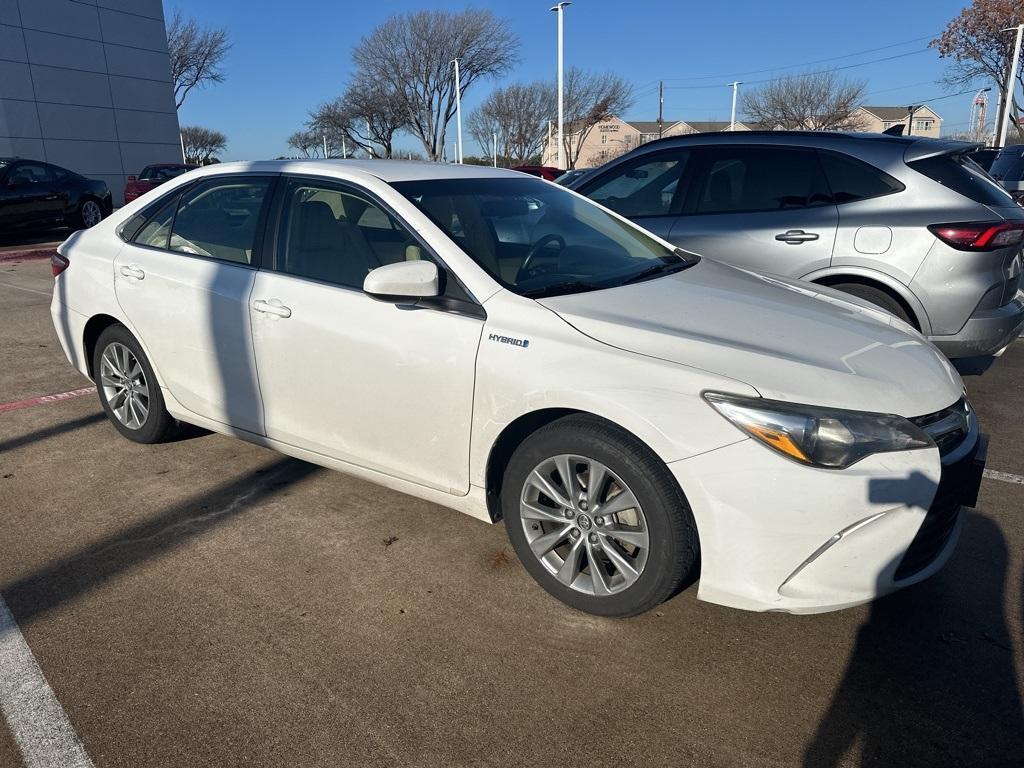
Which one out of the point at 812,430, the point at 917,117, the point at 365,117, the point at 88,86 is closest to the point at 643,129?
the point at 917,117

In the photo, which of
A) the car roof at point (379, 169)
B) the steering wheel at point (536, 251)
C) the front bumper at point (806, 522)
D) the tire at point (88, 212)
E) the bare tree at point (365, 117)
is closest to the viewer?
the front bumper at point (806, 522)

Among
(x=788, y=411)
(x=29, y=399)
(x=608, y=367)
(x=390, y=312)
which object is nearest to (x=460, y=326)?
(x=390, y=312)

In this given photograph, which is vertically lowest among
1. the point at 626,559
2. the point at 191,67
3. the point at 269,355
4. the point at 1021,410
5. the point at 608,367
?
the point at 1021,410

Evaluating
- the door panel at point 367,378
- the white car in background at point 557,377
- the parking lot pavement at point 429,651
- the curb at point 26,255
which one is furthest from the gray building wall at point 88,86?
the door panel at point 367,378

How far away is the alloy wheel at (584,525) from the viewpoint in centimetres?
267

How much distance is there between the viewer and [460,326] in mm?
2928

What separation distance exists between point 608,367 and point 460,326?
2.08ft

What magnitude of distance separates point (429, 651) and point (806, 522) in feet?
4.35

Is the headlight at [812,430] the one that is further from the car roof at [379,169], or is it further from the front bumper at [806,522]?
the car roof at [379,169]

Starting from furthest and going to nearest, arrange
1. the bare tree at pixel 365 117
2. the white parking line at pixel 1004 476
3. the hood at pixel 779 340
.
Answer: the bare tree at pixel 365 117, the white parking line at pixel 1004 476, the hood at pixel 779 340

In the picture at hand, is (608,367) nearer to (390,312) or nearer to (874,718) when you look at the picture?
(390,312)

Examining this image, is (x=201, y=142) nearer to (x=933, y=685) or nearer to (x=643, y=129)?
(x=643, y=129)

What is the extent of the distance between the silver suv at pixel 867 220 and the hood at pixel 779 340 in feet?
5.66

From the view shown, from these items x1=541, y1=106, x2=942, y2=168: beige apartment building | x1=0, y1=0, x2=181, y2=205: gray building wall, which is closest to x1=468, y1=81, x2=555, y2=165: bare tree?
x1=541, y1=106, x2=942, y2=168: beige apartment building
